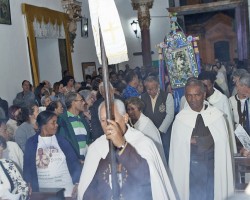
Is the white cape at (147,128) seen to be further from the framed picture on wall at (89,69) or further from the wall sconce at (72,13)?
the framed picture on wall at (89,69)

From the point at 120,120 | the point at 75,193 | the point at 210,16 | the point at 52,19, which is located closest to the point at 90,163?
the point at 120,120

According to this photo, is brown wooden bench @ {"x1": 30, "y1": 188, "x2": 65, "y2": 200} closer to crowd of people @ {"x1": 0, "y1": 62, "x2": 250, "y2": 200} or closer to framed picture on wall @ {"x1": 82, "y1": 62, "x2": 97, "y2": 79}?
crowd of people @ {"x1": 0, "y1": 62, "x2": 250, "y2": 200}

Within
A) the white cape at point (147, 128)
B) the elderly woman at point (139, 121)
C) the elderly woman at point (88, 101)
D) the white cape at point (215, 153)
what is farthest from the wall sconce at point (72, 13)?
the white cape at point (215, 153)

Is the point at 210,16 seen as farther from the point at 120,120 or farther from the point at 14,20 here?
the point at 120,120

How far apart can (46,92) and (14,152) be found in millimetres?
4422

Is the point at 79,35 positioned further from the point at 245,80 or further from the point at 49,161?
the point at 49,161

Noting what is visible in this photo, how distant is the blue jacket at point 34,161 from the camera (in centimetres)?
429

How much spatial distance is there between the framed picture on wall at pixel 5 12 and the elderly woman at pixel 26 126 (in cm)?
468

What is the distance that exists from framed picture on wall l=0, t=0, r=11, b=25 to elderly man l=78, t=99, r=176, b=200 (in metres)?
6.99

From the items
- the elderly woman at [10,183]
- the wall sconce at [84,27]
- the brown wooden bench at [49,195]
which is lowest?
the brown wooden bench at [49,195]

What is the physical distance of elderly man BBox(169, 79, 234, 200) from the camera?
14.7 ft

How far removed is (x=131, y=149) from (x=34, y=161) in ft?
4.95

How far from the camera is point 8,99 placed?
31.2 ft

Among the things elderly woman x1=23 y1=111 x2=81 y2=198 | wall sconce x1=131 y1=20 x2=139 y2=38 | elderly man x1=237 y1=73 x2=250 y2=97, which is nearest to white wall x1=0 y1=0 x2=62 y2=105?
elderly woman x1=23 y1=111 x2=81 y2=198
